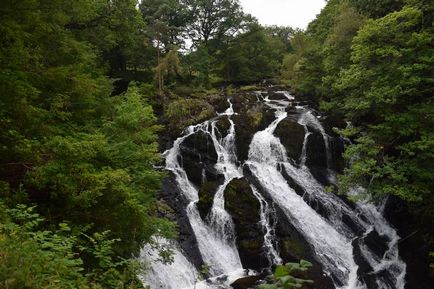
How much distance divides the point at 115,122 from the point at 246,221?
7.36 meters

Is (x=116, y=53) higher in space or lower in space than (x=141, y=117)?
higher

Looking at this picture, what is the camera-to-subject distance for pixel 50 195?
6.82m

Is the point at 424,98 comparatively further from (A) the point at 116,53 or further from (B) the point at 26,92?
(A) the point at 116,53

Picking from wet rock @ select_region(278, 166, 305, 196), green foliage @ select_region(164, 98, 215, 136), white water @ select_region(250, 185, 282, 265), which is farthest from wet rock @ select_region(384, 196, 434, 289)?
green foliage @ select_region(164, 98, 215, 136)

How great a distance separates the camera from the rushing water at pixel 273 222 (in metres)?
12.9

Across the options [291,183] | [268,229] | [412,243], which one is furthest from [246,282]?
[412,243]

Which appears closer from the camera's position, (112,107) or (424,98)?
(112,107)

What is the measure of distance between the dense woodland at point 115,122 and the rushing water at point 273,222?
1.82 m

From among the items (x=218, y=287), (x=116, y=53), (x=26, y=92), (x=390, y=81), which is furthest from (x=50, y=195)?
(x=116, y=53)

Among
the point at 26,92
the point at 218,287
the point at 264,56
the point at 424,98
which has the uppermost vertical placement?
the point at 264,56

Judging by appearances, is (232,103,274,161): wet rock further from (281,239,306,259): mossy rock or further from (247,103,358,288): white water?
(281,239,306,259): mossy rock

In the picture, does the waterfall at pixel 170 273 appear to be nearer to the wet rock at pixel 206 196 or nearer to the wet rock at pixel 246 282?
the wet rock at pixel 246 282

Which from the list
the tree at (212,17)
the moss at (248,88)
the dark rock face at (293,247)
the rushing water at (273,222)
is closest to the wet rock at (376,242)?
the rushing water at (273,222)

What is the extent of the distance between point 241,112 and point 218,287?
12.9 metres
